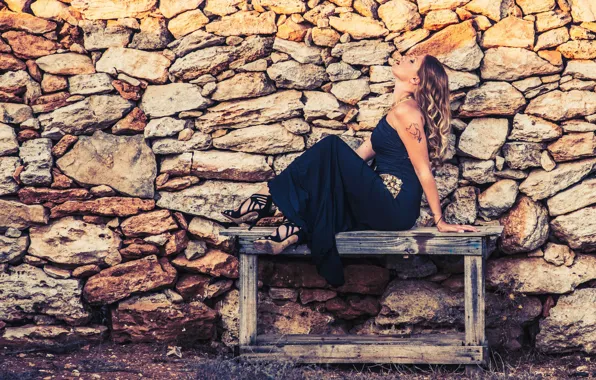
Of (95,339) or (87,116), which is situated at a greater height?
(87,116)

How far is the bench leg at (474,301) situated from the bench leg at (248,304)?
4.16 ft

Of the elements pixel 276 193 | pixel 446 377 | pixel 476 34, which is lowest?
pixel 446 377

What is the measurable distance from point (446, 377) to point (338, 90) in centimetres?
194

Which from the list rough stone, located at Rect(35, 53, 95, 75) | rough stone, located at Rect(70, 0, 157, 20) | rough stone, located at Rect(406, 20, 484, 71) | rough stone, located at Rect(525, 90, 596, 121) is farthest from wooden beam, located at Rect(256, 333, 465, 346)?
rough stone, located at Rect(70, 0, 157, 20)

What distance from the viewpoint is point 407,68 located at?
4.75 meters

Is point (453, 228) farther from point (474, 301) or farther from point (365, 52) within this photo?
point (365, 52)

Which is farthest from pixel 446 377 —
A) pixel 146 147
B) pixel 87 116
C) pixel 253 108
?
pixel 87 116

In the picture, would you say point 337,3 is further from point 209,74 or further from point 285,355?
point 285,355

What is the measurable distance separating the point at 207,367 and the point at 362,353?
919 millimetres

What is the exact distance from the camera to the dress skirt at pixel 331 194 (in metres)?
4.45

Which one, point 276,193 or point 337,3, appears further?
point 337,3

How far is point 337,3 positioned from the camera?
5.06 metres

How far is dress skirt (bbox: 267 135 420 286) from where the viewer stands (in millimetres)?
4449

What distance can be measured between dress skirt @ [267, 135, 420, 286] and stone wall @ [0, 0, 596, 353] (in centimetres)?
51
